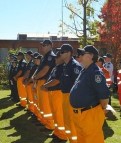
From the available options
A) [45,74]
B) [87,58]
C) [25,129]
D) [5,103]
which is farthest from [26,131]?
[5,103]

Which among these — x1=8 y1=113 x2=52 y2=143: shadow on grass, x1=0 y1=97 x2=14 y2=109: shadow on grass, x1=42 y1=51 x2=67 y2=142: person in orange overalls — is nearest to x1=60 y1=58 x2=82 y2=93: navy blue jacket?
x1=42 y1=51 x2=67 y2=142: person in orange overalls

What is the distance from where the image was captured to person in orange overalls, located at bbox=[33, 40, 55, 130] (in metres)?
9.27

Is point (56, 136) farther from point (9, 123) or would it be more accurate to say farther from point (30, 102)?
point (30, 102)

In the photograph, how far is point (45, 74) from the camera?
31.1ft

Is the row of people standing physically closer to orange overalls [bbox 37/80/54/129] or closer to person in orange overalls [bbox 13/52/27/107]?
orange overalls [bbox 37/80/54/129]

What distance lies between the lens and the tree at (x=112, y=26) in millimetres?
25641

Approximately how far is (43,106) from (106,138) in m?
1.78

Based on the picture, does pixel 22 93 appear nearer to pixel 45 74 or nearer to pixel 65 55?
pixel 45 74

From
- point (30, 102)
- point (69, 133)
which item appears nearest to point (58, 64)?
point (69, 133)

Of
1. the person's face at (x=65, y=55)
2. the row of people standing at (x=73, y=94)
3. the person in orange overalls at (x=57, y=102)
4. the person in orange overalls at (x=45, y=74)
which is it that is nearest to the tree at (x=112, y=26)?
the row of people standing at (x=73, y=94)

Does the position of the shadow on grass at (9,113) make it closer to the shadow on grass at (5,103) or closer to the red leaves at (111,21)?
the shadow on grass at (5,103)

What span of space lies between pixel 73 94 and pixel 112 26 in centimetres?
2028

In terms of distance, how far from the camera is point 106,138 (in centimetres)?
889

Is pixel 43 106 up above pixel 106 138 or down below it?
above
